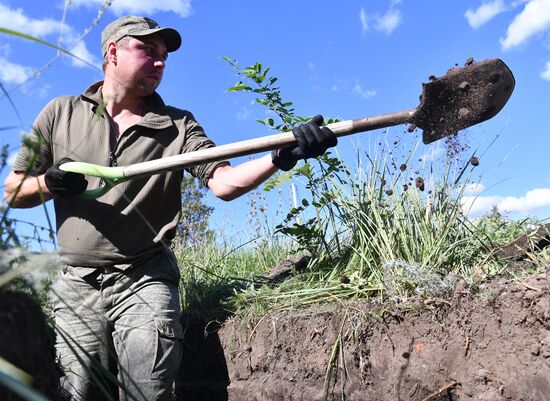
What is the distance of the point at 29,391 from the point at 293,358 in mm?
2449

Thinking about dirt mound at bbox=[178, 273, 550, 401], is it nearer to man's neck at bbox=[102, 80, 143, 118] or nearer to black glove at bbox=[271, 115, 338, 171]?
black glove at bbox=[271, 115, 338, 171]

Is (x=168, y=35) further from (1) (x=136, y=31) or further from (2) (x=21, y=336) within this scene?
(2) (x=21, y=336)

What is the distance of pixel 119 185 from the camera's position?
3000 mm

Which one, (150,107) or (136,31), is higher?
(136,31)

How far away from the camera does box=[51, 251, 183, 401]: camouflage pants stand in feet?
8.39

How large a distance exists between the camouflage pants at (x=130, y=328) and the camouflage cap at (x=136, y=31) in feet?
4.38

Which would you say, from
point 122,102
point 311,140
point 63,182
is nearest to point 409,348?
point 311,140

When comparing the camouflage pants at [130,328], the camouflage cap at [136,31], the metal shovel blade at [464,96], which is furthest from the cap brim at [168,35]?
the metal shovel blade at [464,96]

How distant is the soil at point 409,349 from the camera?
2361 mm

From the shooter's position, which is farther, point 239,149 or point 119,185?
point 119,185

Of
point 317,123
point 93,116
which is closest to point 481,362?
point 317,123

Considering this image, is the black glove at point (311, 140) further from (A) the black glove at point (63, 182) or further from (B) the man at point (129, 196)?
(A) the black glove at point (63, 182)

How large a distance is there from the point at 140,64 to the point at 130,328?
5.02 feet

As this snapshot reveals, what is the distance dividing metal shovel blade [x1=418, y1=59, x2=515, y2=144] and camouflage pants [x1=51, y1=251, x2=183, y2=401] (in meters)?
1.47
